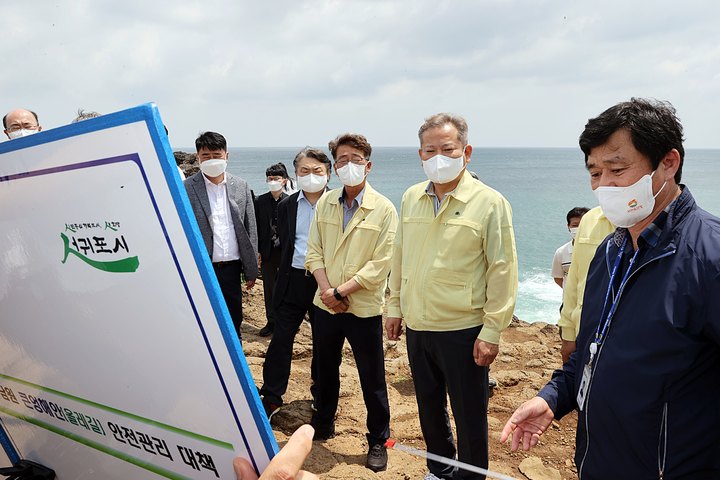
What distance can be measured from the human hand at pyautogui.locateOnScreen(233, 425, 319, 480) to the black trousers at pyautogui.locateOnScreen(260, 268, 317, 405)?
120 inches

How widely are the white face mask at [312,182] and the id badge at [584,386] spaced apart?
2830 millimetres

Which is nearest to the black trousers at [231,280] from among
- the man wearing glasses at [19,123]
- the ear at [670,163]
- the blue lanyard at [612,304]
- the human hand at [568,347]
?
the man wearing glasses at [19,123]

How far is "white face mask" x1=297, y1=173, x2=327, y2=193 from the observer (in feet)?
14.0

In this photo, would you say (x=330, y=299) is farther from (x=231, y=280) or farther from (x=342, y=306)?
(x=231, y=280)

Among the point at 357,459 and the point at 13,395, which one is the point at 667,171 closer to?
the point at 13,395

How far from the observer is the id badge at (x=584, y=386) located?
184cm

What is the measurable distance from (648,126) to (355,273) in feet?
7.03

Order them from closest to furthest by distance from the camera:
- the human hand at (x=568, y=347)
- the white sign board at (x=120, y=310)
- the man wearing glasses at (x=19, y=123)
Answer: the white sign board at (x=120, y=310), the human hand at (x=568, y=347), the man wearing glasses at (x=19, y=123)

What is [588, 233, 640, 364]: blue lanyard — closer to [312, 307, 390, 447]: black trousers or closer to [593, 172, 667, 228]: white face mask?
[593, 172, 667, 228]: white face mask

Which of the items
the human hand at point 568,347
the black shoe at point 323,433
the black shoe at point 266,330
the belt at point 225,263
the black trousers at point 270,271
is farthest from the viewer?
the black shoe at point 266,330

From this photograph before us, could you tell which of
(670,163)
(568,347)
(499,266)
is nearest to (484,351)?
(499,266)

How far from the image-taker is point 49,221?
3.47 ft

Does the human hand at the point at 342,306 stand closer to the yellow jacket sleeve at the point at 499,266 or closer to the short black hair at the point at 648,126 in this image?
the yellow jacket sleeve at the point at 499,266

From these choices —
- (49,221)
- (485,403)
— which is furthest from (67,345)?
(485,403)
